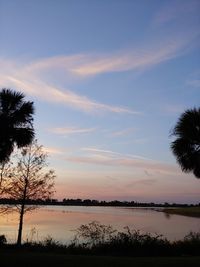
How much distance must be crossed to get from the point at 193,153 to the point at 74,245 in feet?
30.5

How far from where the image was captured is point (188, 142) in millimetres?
30875

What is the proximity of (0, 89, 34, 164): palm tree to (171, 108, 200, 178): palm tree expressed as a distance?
8937mm

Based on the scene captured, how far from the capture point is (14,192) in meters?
39.6

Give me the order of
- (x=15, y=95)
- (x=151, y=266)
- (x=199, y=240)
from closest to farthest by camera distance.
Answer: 1. (x=151, y=266)
2. (x=199, y=240)
3. (x=15, y=95)

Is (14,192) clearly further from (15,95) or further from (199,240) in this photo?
(199,240)

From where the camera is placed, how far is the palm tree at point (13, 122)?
28812mm

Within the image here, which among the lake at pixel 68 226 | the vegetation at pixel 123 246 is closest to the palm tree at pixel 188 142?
the vegetation at pixel 123 246

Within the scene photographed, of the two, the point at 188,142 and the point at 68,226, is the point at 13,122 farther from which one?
the point at 68,226

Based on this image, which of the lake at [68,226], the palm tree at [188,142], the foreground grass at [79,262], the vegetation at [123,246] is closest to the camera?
the foreground grass at [79,262]

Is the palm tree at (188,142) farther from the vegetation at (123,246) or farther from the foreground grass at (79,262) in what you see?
the foreground grass at (79,262)

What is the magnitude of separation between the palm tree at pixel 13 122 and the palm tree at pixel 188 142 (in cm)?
894

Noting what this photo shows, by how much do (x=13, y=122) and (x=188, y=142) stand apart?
418 inches

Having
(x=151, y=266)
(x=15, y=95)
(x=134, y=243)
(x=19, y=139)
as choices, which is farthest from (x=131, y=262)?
(x=15, y=95)

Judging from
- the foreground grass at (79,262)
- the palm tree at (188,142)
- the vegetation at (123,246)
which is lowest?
the foreground grass at (79,262)
